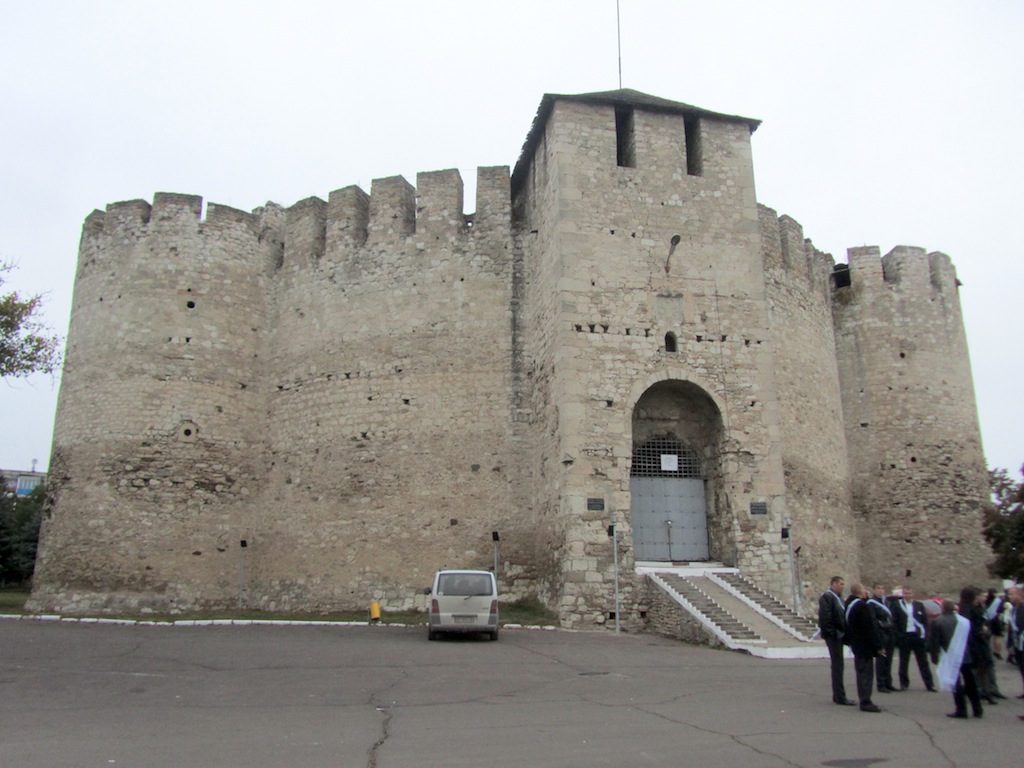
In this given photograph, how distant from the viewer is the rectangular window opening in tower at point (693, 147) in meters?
19.7

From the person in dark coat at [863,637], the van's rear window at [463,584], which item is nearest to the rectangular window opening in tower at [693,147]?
the van's rear window at [463,584]

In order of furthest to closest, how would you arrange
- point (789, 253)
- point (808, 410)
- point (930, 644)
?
1. point (789, 253)
2. point (808, 410)
3. point (930, 644)

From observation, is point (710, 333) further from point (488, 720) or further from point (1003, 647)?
point (488, 720)

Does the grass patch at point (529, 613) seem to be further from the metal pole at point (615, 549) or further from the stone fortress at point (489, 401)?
the metal pole at point (615, 549)

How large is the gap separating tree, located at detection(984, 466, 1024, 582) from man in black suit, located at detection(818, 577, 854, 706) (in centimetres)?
1216

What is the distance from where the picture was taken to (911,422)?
24156 millimetres

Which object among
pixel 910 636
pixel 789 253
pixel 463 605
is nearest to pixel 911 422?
pixel 789 253

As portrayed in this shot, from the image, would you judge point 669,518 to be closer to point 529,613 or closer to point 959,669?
point 529,613

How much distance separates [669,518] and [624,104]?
9116mm

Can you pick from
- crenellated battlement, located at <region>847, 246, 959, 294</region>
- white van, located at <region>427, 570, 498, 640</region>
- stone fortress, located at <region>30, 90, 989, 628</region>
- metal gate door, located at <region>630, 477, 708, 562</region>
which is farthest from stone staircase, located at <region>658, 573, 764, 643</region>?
crenellated battlement, located at <region>847, 246, 959, 294</region>

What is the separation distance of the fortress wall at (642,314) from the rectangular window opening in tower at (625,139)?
0.19 metres

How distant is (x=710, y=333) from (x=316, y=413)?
915cm

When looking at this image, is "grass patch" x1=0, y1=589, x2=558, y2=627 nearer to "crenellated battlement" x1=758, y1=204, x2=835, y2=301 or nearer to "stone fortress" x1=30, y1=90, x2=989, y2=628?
"stone fortress" x1=30, y1=90, x2=989, y2=628

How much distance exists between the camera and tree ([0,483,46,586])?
3156 cm
